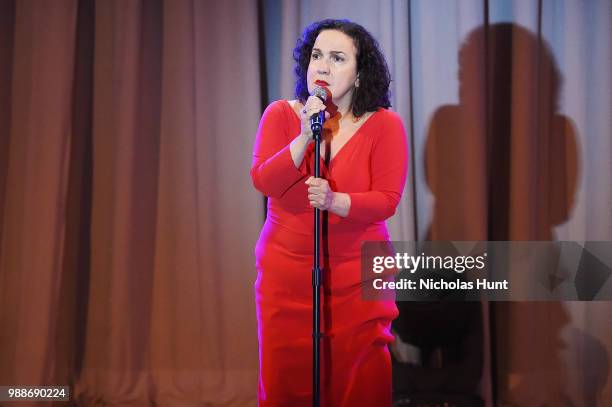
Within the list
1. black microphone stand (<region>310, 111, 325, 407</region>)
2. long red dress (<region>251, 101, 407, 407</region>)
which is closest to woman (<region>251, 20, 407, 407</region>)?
long red dress (<region>251, 101, 407, 407</region>)

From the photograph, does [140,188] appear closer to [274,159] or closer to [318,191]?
[274,159]

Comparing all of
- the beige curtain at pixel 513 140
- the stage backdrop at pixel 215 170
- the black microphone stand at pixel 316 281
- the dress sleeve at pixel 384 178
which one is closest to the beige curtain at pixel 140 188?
the stage backdrop at pixel 215 170

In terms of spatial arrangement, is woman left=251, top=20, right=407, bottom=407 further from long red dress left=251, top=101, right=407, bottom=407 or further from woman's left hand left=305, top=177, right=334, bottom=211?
woman's left hand left=305, top=177, right=334, bottom=211

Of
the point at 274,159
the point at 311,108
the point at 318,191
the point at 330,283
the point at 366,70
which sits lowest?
the point at 330,283

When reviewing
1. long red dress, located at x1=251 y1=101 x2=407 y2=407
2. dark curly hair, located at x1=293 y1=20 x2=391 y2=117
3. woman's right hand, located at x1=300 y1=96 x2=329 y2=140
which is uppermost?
dark curly hair, located at x1=293 y1=20 x2=391 y2=117

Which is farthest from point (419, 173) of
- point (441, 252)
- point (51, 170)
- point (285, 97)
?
point (51, 170)

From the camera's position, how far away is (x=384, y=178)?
210cm

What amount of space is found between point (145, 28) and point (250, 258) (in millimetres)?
1314

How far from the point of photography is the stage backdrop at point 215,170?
10.1 feet

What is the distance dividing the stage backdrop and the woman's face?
969 mm

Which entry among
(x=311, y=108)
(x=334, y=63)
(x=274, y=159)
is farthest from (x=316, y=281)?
(x=334, y=63)

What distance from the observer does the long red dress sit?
2113 mm

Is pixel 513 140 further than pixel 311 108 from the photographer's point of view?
Yes

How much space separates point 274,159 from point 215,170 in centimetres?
128
